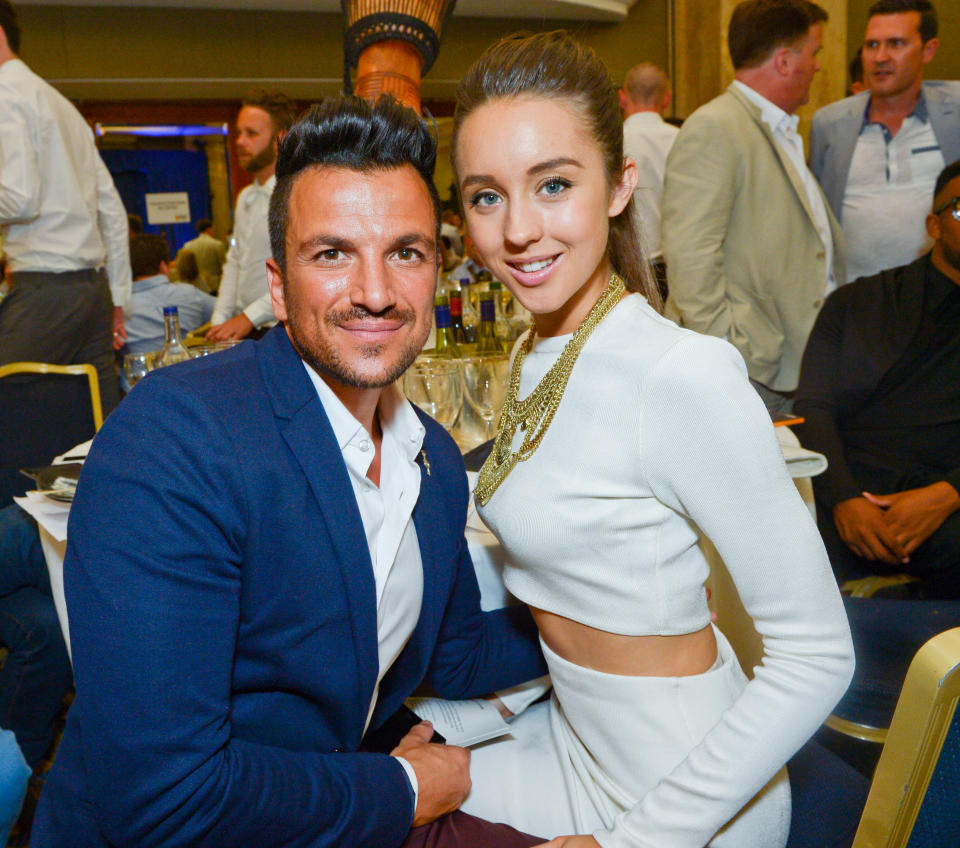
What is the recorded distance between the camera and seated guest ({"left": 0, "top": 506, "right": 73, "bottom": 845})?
2109 millimetres

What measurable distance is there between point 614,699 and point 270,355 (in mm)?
637

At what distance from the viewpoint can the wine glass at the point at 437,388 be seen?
1791mm

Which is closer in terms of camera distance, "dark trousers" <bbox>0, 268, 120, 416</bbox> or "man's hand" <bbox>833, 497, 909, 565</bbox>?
"man's hand" <bbox>833, 497, 909, 565</bbox>

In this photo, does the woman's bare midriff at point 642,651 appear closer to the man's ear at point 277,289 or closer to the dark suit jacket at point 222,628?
the dark suit jacket at point 222,628

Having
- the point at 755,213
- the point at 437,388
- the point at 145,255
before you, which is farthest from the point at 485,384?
the point at 145,255

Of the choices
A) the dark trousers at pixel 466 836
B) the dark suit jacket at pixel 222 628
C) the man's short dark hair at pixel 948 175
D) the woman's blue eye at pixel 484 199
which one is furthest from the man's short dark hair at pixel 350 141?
the man's short dark hair at pixel 948 175

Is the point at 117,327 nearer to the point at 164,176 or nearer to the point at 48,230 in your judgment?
the point at 48,230

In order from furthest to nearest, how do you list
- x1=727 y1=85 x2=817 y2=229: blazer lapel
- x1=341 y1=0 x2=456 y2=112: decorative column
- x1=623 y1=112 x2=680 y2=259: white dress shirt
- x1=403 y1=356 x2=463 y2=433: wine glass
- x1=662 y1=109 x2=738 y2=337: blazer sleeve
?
1. x1=623 y1=112 x2=680 y2=259: white dress shirt
2. x1=727 y1=85 x2=817 y2=229: blazer lapel
3. x1=662 y1=109 x2=738 y2=337: blazer sleeve
4. x1=403 y1=356 x2=463 y2=433: wine glass
5. x1=341 y1=0 x2=456 y2=112: decorative column

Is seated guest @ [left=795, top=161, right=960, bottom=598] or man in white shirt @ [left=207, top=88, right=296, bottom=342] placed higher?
man in white shirt @ [left=207, top=88, right=296, bottom=342]

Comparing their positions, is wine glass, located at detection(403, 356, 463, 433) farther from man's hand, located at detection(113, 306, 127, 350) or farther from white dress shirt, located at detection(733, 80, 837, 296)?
man's hand, located at detection(113, 306, 127, 350)

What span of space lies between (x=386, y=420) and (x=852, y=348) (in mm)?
1736

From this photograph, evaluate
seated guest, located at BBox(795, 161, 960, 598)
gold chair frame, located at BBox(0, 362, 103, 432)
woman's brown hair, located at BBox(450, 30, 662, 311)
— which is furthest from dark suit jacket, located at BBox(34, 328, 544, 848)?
seated guest, located at BBox(795, 161, 960, 598)

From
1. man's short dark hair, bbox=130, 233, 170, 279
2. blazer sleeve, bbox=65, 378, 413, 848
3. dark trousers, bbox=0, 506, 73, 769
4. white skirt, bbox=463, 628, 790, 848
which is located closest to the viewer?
blazer sleeve, bbox=65, 378, 413, 848

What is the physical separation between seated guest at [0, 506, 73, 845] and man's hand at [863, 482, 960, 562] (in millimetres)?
2171
